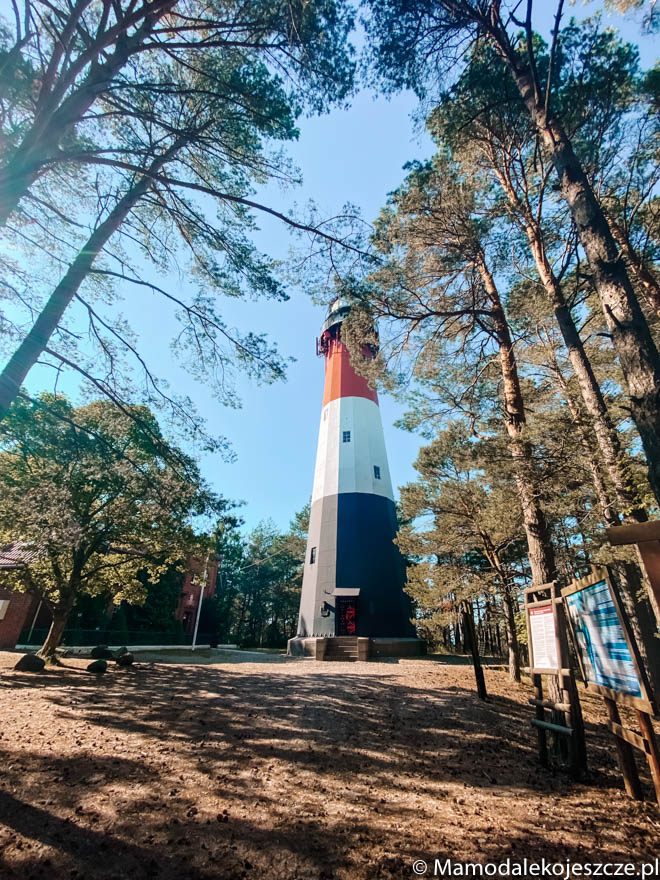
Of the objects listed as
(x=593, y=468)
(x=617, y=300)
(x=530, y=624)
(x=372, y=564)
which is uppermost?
(x=617, y=300)

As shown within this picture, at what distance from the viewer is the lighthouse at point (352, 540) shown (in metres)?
15.4

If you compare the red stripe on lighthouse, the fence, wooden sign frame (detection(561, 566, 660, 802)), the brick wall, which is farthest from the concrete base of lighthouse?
the red stripe on lighthouse

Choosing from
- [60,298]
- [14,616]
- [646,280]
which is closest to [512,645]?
→ [646,280]

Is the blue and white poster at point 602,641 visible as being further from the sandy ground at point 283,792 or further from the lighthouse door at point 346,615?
the lighthouse door at point 346,615

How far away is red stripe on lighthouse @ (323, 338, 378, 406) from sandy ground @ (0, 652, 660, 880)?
1528 cm

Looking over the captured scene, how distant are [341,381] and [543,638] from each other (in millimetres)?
16763

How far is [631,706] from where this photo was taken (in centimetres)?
300

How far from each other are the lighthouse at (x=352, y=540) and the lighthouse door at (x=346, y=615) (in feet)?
→ 0.12

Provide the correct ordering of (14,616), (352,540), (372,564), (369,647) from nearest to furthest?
1. (369,647)
2. (14,616)
3. (372,564)
4. (352,540)

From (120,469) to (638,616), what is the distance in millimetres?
11347

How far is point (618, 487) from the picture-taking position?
5.38 metres

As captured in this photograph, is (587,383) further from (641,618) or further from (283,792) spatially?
(641,618)

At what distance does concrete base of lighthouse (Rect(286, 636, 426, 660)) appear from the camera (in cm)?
1399

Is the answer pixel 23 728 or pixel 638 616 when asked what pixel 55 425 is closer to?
pixel 23 728
